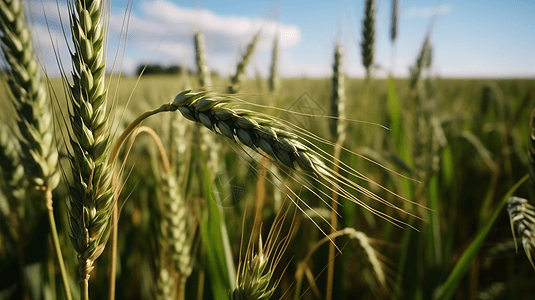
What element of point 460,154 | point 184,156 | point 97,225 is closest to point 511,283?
point 460,154

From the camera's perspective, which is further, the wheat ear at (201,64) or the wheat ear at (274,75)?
the wheat ear at (274,75)

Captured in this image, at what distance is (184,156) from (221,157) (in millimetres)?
340

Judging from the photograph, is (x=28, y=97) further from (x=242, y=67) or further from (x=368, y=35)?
(x=368, y=35)

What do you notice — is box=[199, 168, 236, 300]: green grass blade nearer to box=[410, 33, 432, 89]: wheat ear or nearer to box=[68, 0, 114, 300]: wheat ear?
box=[68, 0, 114, 300]: wheat ear

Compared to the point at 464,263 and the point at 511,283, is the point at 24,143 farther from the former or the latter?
the point at 511,283

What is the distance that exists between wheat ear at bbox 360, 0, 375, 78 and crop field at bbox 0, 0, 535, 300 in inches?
0.4

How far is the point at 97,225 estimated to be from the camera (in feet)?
2.10

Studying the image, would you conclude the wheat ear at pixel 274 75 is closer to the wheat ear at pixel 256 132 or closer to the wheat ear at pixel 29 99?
the wheat ear at pixel 29 99

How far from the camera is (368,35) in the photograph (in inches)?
76.9

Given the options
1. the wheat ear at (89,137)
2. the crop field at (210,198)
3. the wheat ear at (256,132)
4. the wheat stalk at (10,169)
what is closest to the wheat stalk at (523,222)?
the crop field at (210,198)

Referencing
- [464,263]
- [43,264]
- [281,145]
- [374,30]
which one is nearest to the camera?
[281,145]

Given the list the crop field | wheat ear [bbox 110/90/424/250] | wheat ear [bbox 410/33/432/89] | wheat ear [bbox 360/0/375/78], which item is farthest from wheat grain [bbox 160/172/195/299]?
wheat ear [bbox 410/33/432/89]

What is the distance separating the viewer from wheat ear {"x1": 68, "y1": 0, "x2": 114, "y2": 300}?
0.61 meters

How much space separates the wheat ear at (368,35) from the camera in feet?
6.34
